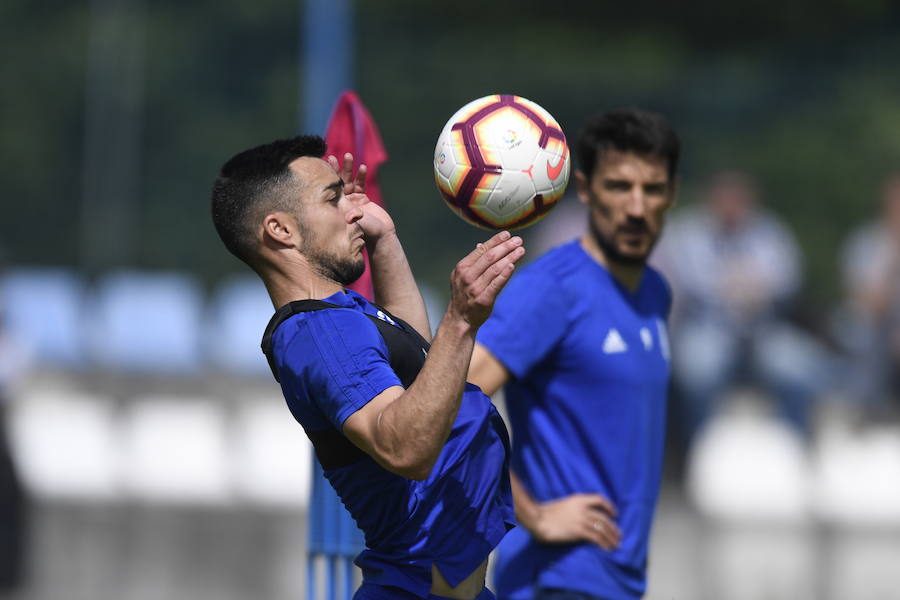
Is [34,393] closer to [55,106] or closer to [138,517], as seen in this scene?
[138,517]

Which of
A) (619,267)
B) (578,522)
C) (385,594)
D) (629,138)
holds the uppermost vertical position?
(629,138)

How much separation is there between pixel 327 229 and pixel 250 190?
251mm

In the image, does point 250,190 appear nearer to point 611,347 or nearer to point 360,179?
point 360,179

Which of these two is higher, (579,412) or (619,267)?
(619,267)

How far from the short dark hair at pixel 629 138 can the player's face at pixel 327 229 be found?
57.1 inches

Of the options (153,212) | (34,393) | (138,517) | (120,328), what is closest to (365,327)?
(138,517)

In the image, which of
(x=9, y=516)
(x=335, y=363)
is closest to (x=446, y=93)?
(x=9, y=516)

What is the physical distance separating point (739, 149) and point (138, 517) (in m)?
7.84

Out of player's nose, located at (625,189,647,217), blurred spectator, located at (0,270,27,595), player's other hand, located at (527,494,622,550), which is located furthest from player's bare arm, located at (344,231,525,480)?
blurred spectator, located at (0,270,27,595)

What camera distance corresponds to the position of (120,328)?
14164 mm

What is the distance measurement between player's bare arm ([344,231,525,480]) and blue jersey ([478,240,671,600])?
4.26ft

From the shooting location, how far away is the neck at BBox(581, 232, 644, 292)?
494cm

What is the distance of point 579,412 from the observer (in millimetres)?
4723

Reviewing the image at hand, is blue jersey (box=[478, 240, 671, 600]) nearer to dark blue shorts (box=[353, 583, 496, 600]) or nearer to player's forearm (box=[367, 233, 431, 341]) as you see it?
player's forearm (box=[367, 233, 431, 341])
